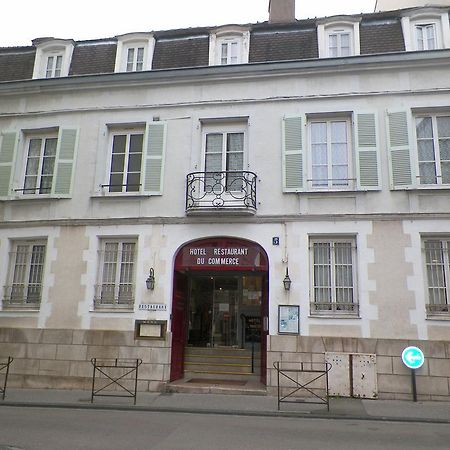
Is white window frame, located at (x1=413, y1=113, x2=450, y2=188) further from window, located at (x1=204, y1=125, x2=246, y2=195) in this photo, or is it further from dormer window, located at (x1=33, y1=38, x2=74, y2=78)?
dormer window, located at (x1=33, y1=38, x2=74, y2=78)

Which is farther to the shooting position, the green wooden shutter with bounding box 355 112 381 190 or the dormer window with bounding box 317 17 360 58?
the dormer window with bounding box 317 17 360 58

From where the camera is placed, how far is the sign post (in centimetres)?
964

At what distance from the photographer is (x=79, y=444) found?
648 cm

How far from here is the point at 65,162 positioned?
1212cm

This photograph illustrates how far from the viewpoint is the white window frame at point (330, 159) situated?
35.9 feet

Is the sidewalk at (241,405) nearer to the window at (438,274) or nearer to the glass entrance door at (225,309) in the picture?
the window at (438,274)

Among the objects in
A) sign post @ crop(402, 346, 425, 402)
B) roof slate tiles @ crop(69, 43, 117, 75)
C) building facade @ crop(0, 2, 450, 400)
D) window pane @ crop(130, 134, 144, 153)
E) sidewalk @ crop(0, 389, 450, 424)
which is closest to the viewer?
sidewalk @ crop(0, 389, 450, 424)

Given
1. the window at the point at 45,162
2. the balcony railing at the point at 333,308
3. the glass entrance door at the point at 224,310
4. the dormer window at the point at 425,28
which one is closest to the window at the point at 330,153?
the dormer window at the point at 425,28

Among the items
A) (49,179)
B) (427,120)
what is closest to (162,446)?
(49,179)

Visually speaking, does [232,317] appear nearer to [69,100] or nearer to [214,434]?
[214,434]

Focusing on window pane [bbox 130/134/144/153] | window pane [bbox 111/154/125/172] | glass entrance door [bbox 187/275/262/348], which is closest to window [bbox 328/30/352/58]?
window pane [bbox 130/134/144/153]

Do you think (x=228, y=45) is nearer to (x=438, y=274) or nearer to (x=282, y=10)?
(x=282, y=10)

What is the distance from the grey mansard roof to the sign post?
7041 millimetres

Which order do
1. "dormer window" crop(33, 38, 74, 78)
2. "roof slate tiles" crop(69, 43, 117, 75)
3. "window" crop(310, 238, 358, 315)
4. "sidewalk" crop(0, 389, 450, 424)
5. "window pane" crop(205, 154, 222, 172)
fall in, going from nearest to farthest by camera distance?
"sidewalk" crop(0, 389, 450, 424) → "window" crop(310, 238, 358, 315) → "window pane" crop(205, 154, 222, 172) → "roof slate tiles" crop(69, 43, 117, 75) → "dormer window" crop(33, 38, 74, 78)
